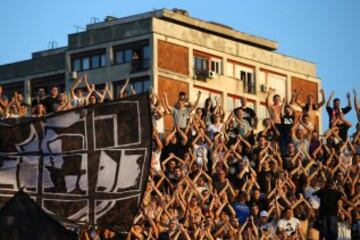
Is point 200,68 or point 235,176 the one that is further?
point 200,68

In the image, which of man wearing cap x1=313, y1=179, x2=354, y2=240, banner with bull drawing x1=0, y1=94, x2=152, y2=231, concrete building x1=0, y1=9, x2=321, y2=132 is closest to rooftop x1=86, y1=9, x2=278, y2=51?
concrete building x1=0, y1=9, x2=321, y2=132

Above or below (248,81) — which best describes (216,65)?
above

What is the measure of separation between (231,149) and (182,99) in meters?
1.72

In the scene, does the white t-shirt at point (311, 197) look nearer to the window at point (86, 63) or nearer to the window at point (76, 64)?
the window at point (86, 63)

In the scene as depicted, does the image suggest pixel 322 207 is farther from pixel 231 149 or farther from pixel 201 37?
pixel 201 37

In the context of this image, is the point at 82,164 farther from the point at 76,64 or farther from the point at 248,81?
the point at 248,81

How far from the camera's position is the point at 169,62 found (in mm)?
95438

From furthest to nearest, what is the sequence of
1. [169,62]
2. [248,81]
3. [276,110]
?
1. [248,81]
2. [169,62]
3. [276,110]

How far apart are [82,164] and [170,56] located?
62.5 meters

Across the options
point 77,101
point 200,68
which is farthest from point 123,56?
point 77,101

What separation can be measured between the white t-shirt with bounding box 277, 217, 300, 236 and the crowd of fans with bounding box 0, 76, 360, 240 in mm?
33

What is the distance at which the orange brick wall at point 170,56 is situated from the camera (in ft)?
311

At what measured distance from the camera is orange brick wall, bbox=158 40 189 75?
94.9 m

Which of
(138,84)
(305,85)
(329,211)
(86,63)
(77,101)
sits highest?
(86,63)
